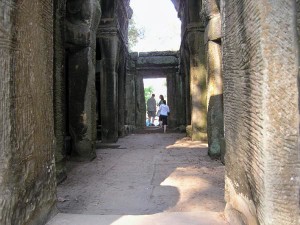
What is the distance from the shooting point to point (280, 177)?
1625mm

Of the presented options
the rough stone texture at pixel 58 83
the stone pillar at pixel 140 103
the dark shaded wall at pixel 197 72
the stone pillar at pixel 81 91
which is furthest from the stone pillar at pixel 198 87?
the stone pillar at pixel 140 103

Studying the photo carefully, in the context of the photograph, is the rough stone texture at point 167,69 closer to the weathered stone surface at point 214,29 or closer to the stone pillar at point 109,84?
the stone pillar at point 109,84

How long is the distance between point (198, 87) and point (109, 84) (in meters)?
2.57

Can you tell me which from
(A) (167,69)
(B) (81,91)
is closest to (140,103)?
(A) (167,69)

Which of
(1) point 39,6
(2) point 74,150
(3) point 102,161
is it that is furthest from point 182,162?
(1) point 39,6

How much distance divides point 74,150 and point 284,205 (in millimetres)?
5011

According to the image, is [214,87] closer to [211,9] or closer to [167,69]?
[211,9]

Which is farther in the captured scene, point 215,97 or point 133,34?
point 133,34

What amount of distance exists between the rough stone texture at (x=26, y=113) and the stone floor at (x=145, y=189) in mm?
349

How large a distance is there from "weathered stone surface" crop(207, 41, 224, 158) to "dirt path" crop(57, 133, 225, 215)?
1.09ft

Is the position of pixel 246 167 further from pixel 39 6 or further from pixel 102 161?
pixel 102 161

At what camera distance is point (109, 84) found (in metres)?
9.37

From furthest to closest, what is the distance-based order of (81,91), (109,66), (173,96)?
(173,96) → (109,66) → (81,91)

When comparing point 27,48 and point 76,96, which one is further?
point 76,96
